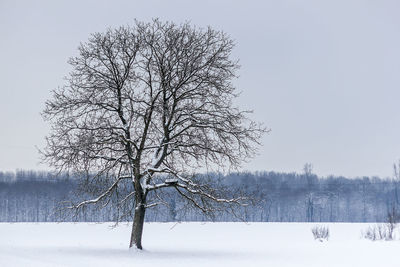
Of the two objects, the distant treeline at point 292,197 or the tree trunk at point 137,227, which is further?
the distant treeline at point 292,197

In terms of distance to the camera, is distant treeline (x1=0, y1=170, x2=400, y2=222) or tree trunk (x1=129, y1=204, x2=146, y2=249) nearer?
tree trunk (x1=129, y1=204, x2=146, y2=249)

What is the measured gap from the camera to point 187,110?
24.5 m

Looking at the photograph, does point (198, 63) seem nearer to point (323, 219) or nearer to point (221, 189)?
point (221, 189)

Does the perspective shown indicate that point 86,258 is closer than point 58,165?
Yes

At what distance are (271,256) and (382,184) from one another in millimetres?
158321

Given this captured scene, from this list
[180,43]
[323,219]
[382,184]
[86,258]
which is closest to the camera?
[86,258]

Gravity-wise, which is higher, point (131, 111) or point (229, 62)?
point (229, 62)

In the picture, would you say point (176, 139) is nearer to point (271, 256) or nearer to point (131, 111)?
point (131, 111)

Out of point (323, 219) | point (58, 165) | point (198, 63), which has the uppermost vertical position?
point (198, 63)

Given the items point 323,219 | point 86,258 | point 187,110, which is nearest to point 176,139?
point 187,110

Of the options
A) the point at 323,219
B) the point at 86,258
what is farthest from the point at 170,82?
the point at 323,219

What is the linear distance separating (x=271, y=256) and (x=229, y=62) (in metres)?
9.00

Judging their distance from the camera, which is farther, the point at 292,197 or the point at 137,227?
the point at 292,197

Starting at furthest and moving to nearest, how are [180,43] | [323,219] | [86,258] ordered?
[323,219], [180,43], [86,258]
